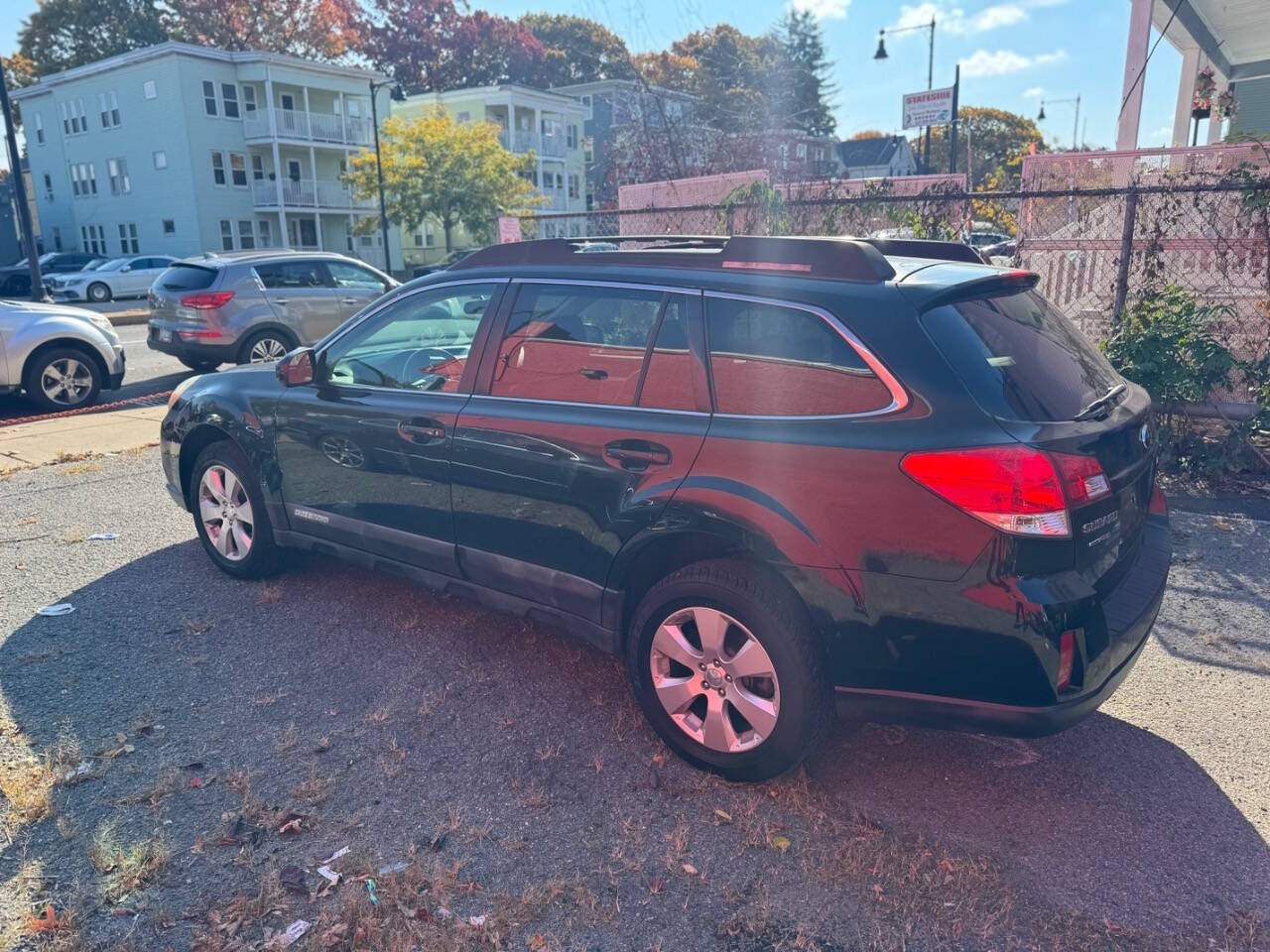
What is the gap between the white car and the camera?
94.1 ft

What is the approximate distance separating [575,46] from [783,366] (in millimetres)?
75871

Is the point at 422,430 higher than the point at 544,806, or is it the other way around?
the point at 422,430

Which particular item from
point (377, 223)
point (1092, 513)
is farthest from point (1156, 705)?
point (377, 223)

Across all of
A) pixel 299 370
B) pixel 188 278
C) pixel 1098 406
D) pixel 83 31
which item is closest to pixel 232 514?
pixel 299 370

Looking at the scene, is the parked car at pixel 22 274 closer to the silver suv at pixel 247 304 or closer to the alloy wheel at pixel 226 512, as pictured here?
the silver suv at pixel 247 304

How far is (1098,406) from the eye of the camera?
10.5ft

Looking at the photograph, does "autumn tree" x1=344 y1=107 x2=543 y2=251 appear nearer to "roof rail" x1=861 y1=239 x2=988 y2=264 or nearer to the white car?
A: the white car

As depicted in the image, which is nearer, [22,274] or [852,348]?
[852,348]

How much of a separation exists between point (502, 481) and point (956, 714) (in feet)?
6.27

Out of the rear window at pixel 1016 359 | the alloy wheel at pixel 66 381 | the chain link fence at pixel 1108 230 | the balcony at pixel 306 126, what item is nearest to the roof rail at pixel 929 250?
the rear window at pixel 1016 359

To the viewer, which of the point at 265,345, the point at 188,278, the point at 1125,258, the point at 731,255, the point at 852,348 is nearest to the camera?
the point at 852,348

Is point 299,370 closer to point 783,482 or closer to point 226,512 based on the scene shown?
point 226,512

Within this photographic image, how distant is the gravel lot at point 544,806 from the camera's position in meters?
2.71

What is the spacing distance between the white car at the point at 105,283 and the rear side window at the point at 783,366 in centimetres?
2933
